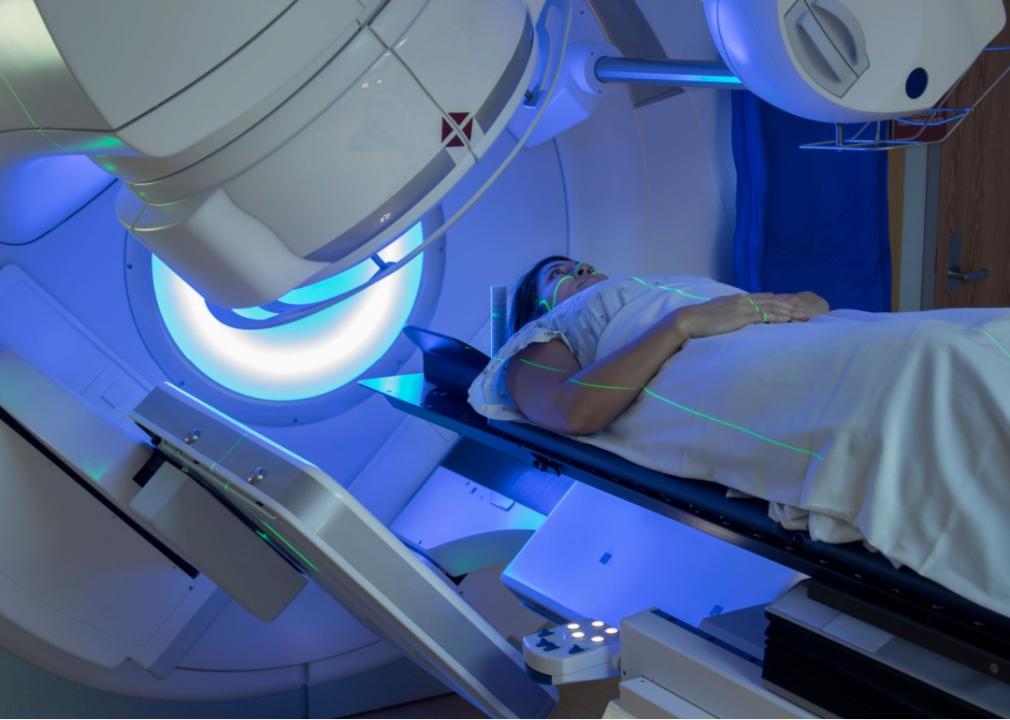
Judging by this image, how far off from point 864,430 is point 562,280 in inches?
42.5

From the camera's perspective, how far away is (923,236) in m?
3.37

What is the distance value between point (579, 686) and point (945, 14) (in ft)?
5.49

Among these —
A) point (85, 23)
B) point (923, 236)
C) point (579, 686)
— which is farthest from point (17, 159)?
point (923, 236)

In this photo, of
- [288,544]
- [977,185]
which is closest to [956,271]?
[977,185]

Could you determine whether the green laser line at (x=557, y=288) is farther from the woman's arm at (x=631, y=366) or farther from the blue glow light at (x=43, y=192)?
the blue glow light at (x=43, y=192)

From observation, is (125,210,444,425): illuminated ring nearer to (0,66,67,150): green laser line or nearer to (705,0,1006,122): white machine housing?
(705,0,1006,122): white machine housing

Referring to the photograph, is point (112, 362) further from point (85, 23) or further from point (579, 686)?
point (579, 686)

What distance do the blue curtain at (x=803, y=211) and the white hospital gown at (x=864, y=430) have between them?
3.32 ft

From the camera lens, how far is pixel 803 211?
102 inches

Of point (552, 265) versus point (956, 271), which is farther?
point (956, 271)

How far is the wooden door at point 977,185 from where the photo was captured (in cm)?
329

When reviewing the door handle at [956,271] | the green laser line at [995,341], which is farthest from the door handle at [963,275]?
the green laser line at [995,341]

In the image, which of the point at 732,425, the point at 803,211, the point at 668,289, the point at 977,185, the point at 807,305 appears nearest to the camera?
the point at 732,425

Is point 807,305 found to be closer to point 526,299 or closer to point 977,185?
point 526,299
